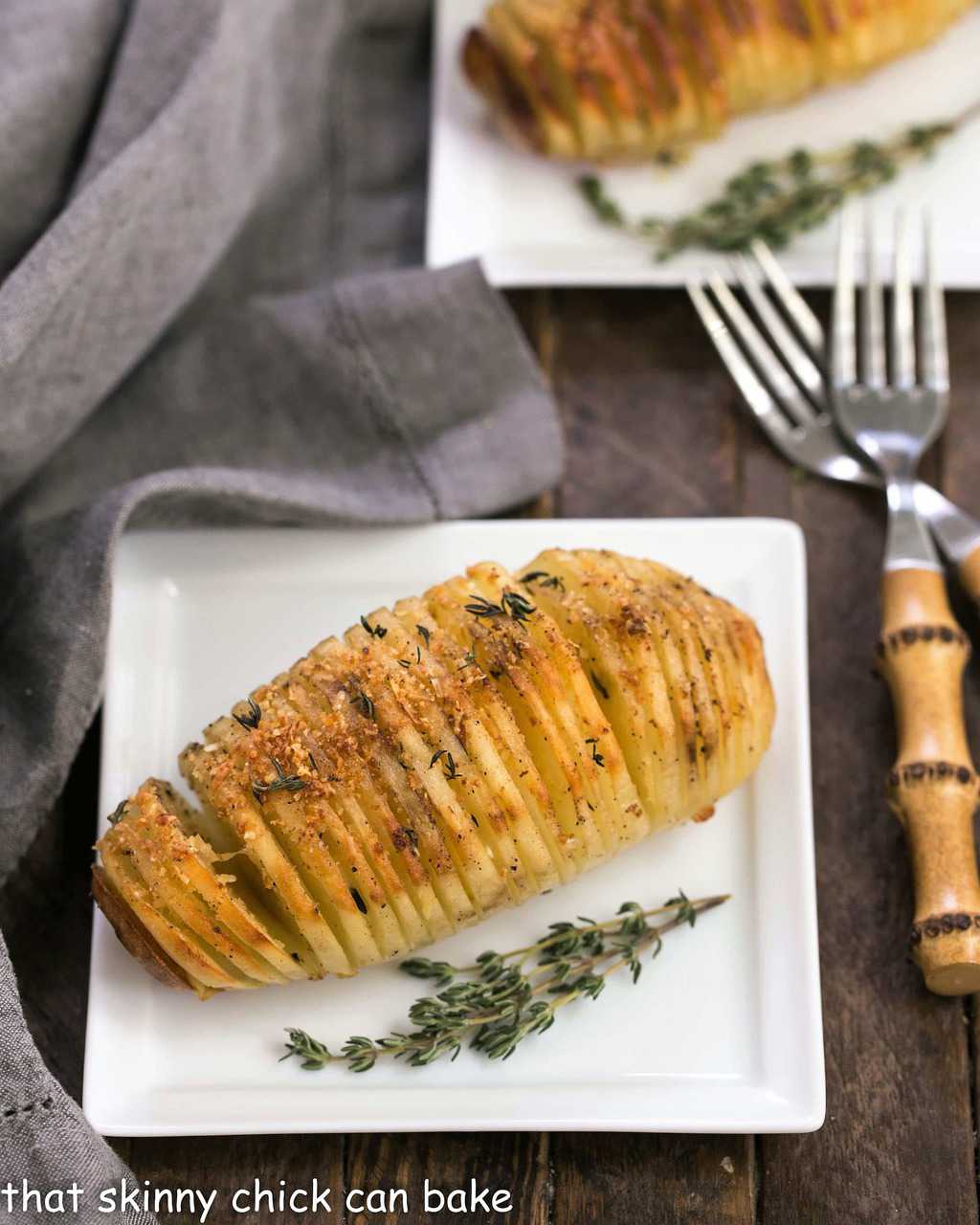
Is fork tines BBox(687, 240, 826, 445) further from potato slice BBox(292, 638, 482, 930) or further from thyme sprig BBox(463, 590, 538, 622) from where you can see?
potato slice BBox(292, 638, 482, 930)

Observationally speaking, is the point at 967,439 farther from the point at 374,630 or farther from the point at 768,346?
the point at 374,630

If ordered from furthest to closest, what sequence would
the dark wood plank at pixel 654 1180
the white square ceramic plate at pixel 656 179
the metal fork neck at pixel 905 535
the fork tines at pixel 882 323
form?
the white square ceramic plate at pixel 656 179, the fork tines at pixel 882 323, the metal fork neck at pixel 905 535, the dark wood plank at pixel 654 1180

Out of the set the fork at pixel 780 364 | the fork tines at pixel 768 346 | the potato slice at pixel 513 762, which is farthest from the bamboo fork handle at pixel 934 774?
the potato slice at pixel 513 762

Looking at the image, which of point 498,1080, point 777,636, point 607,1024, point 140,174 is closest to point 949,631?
point 777,636

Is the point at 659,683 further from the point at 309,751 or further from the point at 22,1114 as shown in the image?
the point at 22,1114

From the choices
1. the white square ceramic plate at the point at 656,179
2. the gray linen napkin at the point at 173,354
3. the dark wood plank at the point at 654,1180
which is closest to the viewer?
the dark wood plank at the point at 654,1180

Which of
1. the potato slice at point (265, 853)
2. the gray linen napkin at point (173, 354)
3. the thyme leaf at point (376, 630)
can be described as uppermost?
the gray linen napkin at point (173, 354)

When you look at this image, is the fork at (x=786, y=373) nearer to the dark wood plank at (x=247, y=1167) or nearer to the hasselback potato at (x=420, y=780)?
the hasselback potato at (x=420, y=780)

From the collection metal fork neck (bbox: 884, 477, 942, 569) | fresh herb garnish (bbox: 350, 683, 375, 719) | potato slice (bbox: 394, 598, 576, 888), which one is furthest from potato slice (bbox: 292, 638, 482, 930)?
metal fork neck (bbox: 884, 477, 942, 569)
